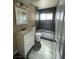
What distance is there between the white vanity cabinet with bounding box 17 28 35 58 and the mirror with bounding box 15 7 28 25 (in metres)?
0.19

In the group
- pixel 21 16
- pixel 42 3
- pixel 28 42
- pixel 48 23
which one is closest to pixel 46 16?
pixel 48 23

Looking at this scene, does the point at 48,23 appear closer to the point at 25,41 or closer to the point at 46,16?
the point at 46,16

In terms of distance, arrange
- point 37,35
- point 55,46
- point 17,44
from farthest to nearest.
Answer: point 37,35 < point 55,46 < point 17,44

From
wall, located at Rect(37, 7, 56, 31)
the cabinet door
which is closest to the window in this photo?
wall, located at Rect(37, 7, 56, 31)

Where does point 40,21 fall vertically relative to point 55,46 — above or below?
above

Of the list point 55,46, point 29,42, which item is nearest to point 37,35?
point 29,42

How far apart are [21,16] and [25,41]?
46 centimetres

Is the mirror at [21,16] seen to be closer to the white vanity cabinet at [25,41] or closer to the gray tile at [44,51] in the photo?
the white vanity cabinet at [25,41]

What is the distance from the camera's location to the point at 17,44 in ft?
3.55

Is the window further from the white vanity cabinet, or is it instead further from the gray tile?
the gray tile
